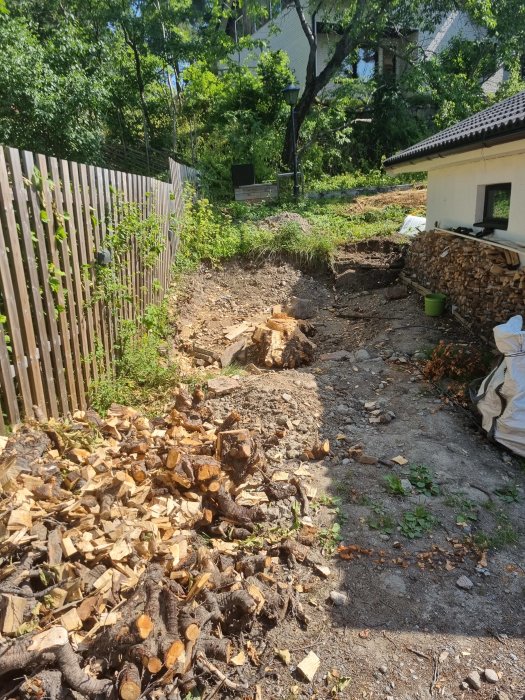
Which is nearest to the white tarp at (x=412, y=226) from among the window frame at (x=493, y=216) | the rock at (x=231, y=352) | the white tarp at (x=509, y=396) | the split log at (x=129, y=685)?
the window frame at (x=493, y=216)

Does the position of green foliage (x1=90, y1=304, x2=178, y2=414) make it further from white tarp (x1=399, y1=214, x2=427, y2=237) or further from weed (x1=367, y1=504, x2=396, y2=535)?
white tarp (x1=399, y1=214, x2=427, y2=237)

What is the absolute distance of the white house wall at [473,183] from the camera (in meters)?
5.96

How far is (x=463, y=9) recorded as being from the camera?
1575 centimetres

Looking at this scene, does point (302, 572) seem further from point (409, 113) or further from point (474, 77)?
point (474, 77)

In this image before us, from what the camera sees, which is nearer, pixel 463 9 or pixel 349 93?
pixel 463 9

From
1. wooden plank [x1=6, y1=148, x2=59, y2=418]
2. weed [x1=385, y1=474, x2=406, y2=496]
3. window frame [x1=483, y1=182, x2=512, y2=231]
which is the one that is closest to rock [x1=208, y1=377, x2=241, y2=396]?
wooden plank [x1=6, y1=148, x2=59, y2=418]

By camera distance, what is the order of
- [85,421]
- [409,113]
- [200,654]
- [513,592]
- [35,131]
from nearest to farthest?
[200,654], [513,592], [85,421], [35,131], [409,113]

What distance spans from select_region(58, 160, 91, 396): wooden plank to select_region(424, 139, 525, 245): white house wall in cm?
497

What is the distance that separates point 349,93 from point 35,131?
11.4 metres

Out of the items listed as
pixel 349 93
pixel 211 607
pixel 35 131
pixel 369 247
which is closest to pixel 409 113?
pixel 349 93

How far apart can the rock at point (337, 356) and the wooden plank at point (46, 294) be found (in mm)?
3575

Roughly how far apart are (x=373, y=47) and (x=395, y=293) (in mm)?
15742

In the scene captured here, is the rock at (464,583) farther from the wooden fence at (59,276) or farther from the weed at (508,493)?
the wooden fence at (59,276)

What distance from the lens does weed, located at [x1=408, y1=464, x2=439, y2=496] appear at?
3590mm
